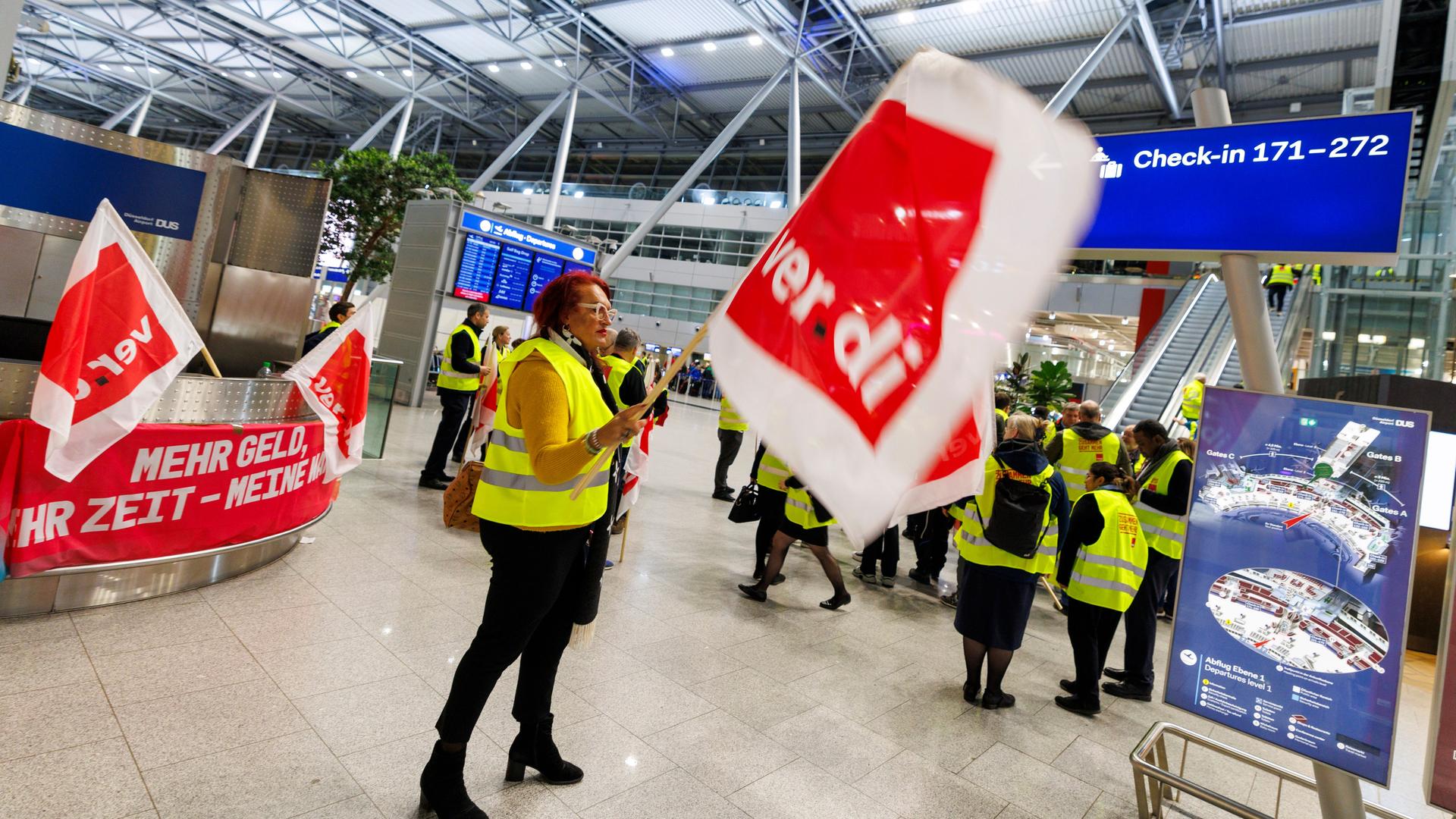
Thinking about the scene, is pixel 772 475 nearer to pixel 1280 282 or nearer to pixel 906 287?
pixel 906 287

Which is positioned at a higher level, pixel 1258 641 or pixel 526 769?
pixel 1258 641

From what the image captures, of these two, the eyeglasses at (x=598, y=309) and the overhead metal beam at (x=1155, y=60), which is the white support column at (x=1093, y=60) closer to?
the overhead metal beam at (x=1155, y=60)

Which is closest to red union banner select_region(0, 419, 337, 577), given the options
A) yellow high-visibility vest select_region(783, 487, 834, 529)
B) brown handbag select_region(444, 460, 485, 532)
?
brown handbag select_region(444, 460, 485, 532)

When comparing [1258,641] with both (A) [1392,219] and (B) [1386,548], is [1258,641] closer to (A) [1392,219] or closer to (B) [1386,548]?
(B) [1386,548]

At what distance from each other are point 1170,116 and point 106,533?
27057 millimetres

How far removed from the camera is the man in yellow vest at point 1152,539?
432 cm

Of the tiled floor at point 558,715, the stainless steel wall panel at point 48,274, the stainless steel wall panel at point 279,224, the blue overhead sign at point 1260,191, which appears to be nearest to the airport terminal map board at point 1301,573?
the blue overhead sign at point 1260,191

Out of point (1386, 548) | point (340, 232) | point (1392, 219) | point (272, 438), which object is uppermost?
point (340, 232)

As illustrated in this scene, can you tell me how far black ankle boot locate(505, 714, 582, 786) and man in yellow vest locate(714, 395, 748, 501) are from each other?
5.04 metres

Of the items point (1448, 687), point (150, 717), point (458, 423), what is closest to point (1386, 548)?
point (1448, 687)

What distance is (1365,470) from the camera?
7.08 feet

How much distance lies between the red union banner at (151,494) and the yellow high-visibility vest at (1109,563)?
4.45 meters

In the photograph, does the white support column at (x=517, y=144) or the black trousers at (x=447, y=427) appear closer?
the black trousers at (x=447, y=427)

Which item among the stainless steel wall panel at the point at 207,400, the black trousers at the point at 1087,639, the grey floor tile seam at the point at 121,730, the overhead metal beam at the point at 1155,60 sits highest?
the overhead metal beam at the point at 1155,60
